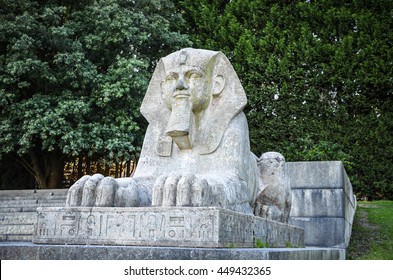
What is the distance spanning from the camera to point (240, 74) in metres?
17.3

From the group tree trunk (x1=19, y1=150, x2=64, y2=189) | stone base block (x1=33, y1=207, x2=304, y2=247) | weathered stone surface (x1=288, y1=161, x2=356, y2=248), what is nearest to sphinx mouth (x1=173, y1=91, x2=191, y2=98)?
stone base block (x1=33, y1=207, x2=304, y2=247)

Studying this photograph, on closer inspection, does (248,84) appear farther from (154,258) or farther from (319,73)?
(154,258)

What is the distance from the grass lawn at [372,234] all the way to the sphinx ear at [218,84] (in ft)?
18.5

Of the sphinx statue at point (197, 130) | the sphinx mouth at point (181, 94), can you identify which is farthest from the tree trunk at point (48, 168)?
the sphinx mouth at point (181, 94)

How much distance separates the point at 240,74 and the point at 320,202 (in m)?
8.19

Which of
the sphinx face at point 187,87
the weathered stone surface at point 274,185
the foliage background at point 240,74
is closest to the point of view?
the sphinx face at point 187,87

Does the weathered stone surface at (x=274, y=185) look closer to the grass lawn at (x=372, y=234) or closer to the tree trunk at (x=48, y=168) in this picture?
the grass lawn at (x=372, y=234)

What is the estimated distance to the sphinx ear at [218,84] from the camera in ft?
19.1

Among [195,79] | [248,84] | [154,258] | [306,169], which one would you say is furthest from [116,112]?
[154,258]

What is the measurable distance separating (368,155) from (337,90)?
2.30m

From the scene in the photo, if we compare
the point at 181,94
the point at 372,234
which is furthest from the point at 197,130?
the point at 372,234

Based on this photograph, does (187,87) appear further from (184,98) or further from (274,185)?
(274,185)

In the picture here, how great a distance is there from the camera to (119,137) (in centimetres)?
1537

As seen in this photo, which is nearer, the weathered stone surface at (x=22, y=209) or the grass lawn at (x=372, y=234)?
the weathered stone surface at (x=22, y=209)
